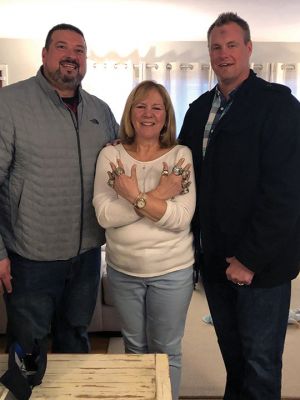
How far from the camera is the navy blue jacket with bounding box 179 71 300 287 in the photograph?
135 cm

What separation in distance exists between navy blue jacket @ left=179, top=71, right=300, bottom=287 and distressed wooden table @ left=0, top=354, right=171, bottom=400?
46 centimetres

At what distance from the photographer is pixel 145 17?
3.82 meters

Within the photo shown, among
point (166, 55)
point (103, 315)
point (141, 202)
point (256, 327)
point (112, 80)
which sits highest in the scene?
point (166, 55)

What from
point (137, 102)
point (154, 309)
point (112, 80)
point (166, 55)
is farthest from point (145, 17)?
point (154, 309)

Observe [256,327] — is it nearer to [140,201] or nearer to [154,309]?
[154,309]

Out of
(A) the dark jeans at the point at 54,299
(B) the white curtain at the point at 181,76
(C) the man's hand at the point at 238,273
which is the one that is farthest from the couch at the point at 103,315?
(B) the white curtain at the point at 181,76

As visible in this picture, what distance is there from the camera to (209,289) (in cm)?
163

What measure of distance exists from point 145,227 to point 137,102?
0.45m

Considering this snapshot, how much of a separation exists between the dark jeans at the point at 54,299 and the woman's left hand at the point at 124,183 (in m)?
0.41

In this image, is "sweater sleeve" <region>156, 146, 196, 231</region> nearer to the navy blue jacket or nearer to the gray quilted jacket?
the navy blue jacket

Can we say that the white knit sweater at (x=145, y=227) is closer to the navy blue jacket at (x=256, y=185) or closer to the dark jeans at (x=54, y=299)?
the navy blue jacket at (x=256, y=185)

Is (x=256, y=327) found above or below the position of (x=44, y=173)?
below

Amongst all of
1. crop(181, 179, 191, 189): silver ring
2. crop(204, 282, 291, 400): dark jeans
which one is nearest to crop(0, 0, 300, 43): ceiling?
crop(181, 179, 191, 189): silver ring

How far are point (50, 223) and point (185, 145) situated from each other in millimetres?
601
